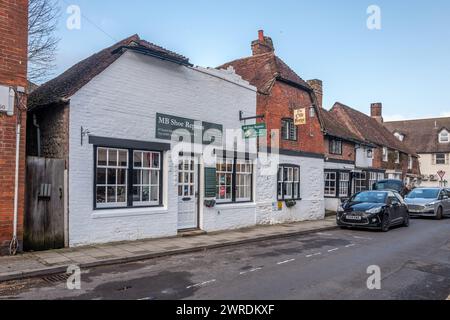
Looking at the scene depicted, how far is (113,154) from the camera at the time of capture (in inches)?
432

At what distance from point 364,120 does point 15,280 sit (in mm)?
31850

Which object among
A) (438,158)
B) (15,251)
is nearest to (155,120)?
(15,251)

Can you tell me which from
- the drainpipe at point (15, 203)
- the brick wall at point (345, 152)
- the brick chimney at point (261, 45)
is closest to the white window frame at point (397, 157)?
the brick wall at point (345, 152)

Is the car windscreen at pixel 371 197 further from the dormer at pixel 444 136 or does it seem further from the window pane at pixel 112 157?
the dormer at pixel 444 136

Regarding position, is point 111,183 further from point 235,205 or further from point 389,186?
point 389,186

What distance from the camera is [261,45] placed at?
19953 mm

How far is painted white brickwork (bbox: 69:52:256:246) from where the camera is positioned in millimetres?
10125

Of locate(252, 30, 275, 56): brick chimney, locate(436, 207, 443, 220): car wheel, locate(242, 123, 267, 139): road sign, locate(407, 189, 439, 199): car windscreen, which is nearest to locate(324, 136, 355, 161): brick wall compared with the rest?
locate(407, 189, 439, 199): car windscreen

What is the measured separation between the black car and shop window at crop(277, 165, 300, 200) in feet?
8.12

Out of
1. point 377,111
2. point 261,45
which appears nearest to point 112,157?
point 261,45

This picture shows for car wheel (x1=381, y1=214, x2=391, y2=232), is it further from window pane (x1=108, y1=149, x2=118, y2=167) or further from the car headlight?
window pane (x1=108, y1=149, x2=118, y2=167)

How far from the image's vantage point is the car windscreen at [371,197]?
1575 cm

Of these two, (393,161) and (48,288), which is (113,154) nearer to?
(48,288)

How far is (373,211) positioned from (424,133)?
4242 cm
